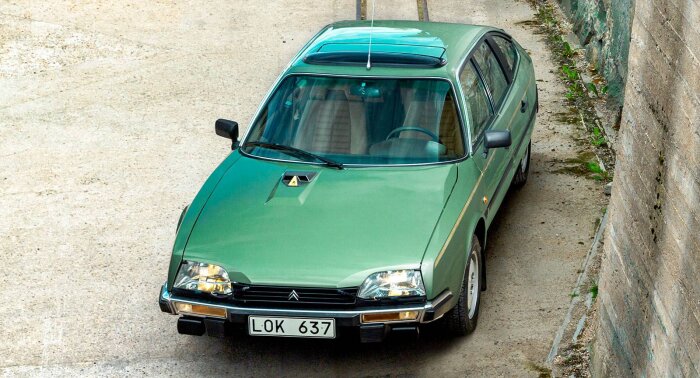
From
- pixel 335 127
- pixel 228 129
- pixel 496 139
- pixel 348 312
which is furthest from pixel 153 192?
pixel 348 312

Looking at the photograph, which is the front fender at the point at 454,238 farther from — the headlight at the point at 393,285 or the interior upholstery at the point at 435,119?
the interior upholstery at the point at 435,119

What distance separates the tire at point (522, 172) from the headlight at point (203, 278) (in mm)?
3428

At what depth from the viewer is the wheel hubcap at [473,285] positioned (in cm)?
696

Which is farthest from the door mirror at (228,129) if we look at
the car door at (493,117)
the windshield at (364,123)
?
the car door at (493,117)

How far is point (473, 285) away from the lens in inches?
280

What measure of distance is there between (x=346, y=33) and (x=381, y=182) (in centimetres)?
165

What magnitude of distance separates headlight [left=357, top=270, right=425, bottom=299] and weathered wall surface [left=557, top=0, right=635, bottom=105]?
5291mm

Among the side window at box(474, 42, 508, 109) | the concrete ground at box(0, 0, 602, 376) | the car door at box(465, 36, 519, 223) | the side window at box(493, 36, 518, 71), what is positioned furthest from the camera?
the side window at box(493, 36, 518, 71)

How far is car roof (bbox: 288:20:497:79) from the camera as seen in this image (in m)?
7.58

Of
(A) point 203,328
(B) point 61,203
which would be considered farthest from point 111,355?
(B) point 61,203

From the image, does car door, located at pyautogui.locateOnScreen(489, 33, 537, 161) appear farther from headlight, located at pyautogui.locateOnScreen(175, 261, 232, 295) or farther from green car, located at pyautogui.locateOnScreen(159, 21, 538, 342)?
headlight, located at pyautogui.locateOnScreen(175, 261, 232, 295)

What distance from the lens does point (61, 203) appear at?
916 centimetres

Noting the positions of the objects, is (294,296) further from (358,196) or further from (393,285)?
(358,196)

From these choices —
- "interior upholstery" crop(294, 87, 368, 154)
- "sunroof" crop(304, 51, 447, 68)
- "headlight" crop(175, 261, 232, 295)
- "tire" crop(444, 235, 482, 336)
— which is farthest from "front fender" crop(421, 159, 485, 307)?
"headlight" crop(175, 261, 232, 295)
